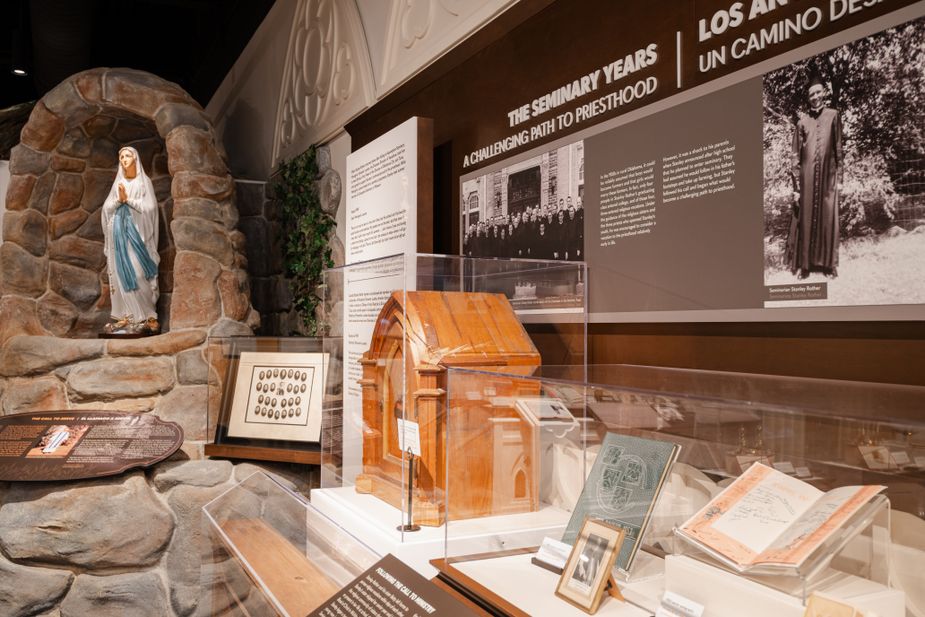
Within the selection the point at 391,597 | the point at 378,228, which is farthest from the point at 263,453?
the point at 391,597

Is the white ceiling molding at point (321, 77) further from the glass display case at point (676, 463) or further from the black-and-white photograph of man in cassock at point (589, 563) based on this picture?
the black-and-white photograph of man in cassock at point (589, 563)

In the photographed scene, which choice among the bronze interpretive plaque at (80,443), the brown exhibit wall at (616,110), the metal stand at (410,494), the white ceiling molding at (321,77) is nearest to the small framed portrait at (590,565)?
the brown exhibit wall at (616,110)

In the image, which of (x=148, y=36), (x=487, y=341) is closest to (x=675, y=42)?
(x=487, y=341)

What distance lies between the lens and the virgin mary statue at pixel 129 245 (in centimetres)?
488

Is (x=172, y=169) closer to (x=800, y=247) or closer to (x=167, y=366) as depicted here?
(x=167, y=366)

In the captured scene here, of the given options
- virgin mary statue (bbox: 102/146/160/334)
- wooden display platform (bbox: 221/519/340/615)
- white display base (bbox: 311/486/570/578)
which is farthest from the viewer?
virgin mary statue (bbox: 102/146/160/334)

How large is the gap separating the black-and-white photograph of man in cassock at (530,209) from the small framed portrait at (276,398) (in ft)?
4.02

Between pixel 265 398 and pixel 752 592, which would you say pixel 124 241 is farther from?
pixel 752 592

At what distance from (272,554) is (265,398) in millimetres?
2095

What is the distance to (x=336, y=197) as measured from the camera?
14.5 feet

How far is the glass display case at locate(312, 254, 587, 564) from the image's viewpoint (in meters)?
1.97

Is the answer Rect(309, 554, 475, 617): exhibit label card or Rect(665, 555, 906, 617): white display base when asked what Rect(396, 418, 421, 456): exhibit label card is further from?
Rect(665, 555, 906, 617): white display base

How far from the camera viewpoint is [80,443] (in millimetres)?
3639

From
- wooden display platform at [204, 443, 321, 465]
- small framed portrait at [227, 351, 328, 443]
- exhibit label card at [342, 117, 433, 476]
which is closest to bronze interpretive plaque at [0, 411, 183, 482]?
wooden display platform at [204, 443, 321, 465]
